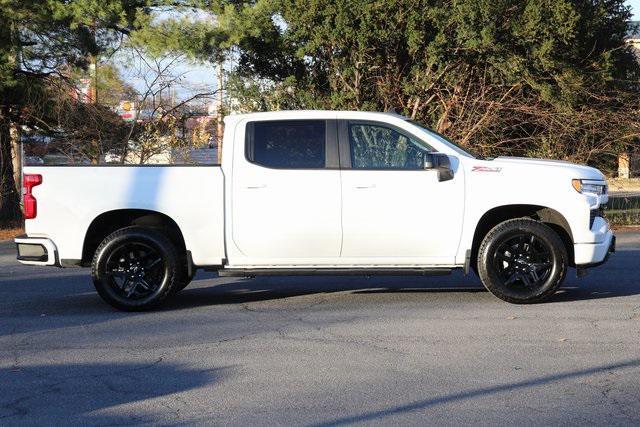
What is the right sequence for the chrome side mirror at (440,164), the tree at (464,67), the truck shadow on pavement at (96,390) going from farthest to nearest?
1. the tree at (464,67)
2. the chrome side mirror at (440,164)
3. the truck shadow on pavement at (96,390)

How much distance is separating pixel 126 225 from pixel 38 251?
3.07 ft

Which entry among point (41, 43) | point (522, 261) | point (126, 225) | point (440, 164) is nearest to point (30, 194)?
point (126, 225)

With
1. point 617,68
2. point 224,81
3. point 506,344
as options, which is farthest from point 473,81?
point 506,344

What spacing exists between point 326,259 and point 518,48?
11.4m

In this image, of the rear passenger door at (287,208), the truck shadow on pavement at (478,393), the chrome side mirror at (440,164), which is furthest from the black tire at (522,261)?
the truck shadow on pavement at (478,393)

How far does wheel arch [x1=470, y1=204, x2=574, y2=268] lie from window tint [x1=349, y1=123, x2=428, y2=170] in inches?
36.3

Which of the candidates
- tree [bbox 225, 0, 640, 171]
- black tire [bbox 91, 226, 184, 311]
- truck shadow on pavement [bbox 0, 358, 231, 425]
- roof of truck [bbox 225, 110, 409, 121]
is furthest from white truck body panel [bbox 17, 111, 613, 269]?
tree [bbox 225, 0, 640, 171]

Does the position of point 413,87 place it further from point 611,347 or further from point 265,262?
point 611,347

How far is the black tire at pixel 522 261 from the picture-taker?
9.41m

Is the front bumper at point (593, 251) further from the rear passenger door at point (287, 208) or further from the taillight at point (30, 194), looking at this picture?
the taillight at point (30, 194)

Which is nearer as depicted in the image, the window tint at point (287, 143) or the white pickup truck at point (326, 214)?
the white pickup truck at point (326, 214)

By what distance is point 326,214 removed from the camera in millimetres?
9398

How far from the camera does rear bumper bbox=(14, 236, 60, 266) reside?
373 inches

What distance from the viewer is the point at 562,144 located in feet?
66.1
